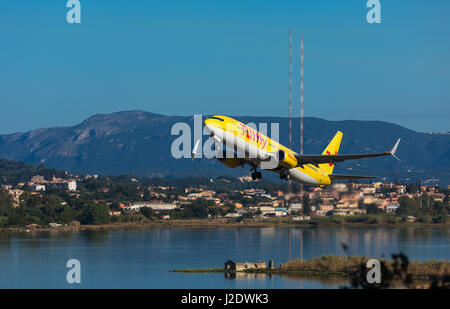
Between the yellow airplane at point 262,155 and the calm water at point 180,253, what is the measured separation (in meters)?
18.4

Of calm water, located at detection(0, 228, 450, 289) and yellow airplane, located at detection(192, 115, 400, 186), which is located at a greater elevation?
yellow airplane, located at detection(192, 115, 400, 186)

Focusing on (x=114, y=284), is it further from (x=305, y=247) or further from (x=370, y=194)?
(x=370, y=194)

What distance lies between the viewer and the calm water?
11488cm

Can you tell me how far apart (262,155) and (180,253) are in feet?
321

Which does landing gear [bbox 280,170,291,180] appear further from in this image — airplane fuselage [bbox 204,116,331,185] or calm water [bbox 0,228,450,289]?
calm water [bbox 0,228,450,289]

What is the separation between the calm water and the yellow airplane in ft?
60.4

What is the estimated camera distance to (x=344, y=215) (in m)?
79.4

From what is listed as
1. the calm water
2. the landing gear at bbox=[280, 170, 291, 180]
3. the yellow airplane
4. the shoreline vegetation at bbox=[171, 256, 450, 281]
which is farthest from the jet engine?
the shoreline vegetation at bbox=[171, 256, 450, 281]

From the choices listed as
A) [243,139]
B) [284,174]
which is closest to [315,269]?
[284,174]

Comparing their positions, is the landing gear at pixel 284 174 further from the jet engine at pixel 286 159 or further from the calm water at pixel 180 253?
the calm water at pixel 180 253

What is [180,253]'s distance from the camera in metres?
159

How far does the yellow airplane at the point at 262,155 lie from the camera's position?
200ft

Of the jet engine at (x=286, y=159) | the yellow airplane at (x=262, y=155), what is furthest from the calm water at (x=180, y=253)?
the jet engine at (x=286, y=159)

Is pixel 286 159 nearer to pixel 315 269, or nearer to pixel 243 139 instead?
pixel 243 139
